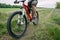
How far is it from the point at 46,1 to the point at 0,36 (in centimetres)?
794

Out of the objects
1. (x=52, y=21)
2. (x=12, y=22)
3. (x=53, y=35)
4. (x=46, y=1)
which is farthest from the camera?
(x=46, y=1)

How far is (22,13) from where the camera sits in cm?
606

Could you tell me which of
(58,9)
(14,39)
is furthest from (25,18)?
(58,9)

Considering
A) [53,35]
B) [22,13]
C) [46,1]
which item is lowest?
[46,1]

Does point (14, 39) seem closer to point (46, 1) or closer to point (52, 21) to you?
point (52, 21)

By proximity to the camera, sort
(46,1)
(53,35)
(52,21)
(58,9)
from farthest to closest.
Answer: (46,1) < (58,9) < (52,21) < (53,35)

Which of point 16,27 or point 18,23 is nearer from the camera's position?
point 18,23

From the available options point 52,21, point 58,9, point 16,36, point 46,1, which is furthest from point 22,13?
point 46,1

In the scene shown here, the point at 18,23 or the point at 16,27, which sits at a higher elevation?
the point at 18,23

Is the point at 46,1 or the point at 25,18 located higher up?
the point at 25,18

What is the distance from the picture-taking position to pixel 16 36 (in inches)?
236

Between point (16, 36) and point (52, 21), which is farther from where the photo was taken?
point (52, 21)

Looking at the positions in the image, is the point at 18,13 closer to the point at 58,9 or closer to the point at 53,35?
the point at 53,35

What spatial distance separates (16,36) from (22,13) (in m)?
0.60
